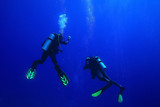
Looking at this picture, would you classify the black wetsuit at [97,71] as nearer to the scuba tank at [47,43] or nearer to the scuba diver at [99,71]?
the scuba diver at [99,71]

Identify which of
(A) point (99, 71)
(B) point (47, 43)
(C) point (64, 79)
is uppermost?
(B) point (47, 43)

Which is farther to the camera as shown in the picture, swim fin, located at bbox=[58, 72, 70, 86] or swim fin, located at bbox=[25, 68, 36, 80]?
swim fin, located at bbox=[25, 68, 36, 80]

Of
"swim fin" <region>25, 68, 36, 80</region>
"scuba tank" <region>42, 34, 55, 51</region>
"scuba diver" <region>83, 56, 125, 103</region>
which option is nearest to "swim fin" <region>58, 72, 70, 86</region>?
"scuba diver" <region>83, 56, 125, 103</region>

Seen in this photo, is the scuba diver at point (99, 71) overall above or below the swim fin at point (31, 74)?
below

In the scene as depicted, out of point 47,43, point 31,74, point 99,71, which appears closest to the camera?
point 47,43

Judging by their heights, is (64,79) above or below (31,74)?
below

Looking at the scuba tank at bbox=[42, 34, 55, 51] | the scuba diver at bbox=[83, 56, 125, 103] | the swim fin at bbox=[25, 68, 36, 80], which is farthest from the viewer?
the swim fin at bbox=[25, 68, 36, 80]

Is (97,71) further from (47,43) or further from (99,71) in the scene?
(47,43)

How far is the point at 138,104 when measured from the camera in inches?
1499

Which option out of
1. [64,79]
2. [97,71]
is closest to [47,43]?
[64,79]

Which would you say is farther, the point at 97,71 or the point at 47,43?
the point at 97,71

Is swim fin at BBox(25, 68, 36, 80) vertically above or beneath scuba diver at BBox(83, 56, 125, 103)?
above

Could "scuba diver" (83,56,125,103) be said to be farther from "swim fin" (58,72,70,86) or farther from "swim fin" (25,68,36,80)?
"swim fin" (25,68,36,80)

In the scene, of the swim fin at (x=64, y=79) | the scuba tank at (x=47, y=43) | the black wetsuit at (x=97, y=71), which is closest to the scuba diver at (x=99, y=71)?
the black wetsuit at (x=97, y=71)
